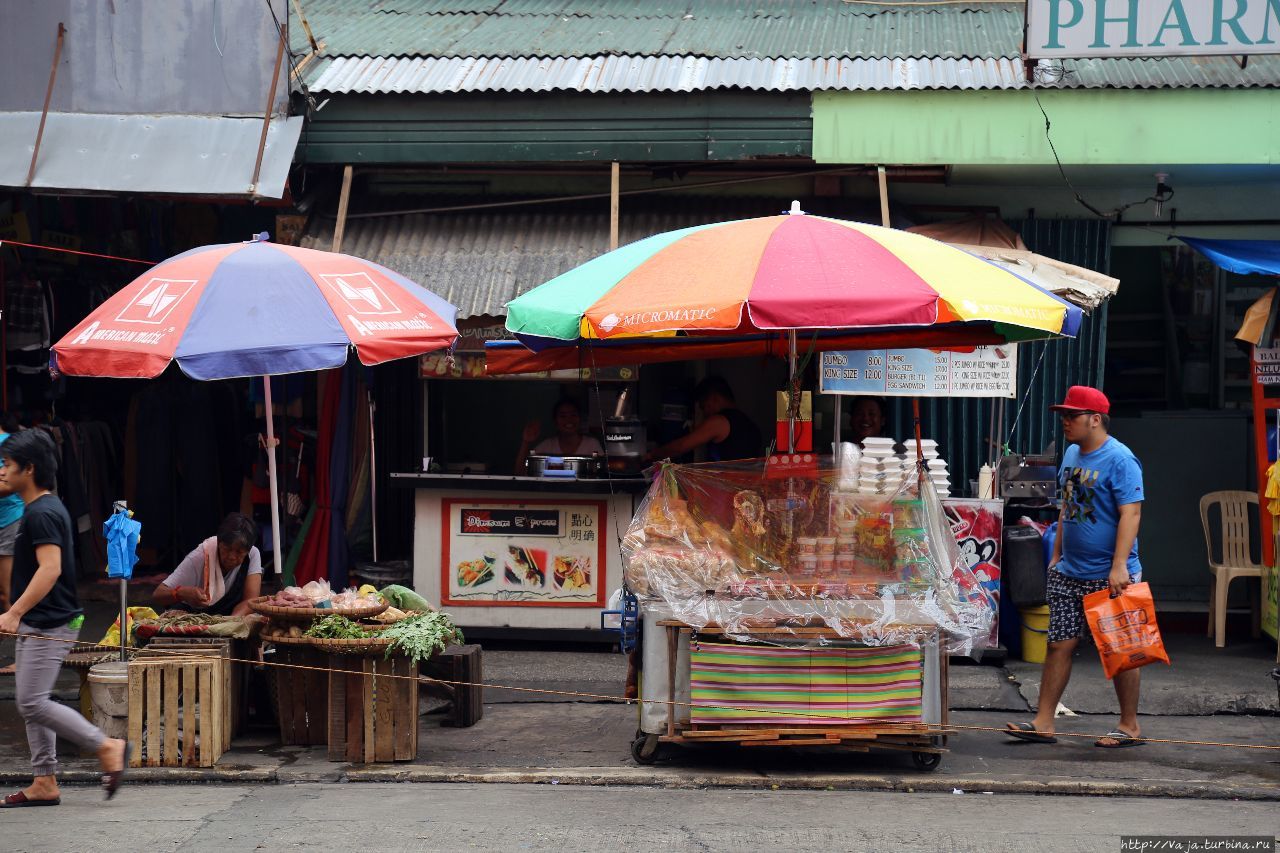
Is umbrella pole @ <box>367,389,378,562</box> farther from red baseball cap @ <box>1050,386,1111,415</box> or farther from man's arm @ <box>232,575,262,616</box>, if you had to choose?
red baseball cap @ <box>1050,386,1111,415</box>

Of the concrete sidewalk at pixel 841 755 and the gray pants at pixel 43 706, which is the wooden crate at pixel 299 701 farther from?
the gray pants at pixel 43 706

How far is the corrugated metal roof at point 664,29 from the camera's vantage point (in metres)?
10.9

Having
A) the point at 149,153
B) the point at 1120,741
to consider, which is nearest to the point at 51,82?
the point at 149,153

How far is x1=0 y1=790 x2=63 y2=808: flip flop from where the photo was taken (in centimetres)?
634

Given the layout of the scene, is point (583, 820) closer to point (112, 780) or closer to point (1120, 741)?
point (112, 780)

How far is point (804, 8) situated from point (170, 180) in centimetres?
590

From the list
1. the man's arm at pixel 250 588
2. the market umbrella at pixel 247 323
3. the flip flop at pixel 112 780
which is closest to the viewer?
the flip flop at pixel 112 780

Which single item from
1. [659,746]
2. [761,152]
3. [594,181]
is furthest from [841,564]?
[594,181]

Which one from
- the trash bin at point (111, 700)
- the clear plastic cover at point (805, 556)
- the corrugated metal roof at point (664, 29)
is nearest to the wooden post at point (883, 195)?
the corrugated metal roof at point (664, 29)

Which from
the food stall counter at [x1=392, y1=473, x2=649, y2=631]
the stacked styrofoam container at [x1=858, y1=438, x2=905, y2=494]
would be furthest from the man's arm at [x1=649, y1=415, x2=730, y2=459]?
the stacked styrofoam container at [x1=858, y1=438, x2=905, y2=494]

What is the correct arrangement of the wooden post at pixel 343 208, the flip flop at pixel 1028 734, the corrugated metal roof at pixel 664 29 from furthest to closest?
1. the corrugated metal roof at pixel 664 29
2. the wooden post at pixel 343 208
3. the flip flop at pixel 1028 734

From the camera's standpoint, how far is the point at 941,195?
10.8 m

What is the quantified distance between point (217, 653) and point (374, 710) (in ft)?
3.03

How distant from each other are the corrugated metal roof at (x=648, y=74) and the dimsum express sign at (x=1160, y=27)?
1.85 feet
